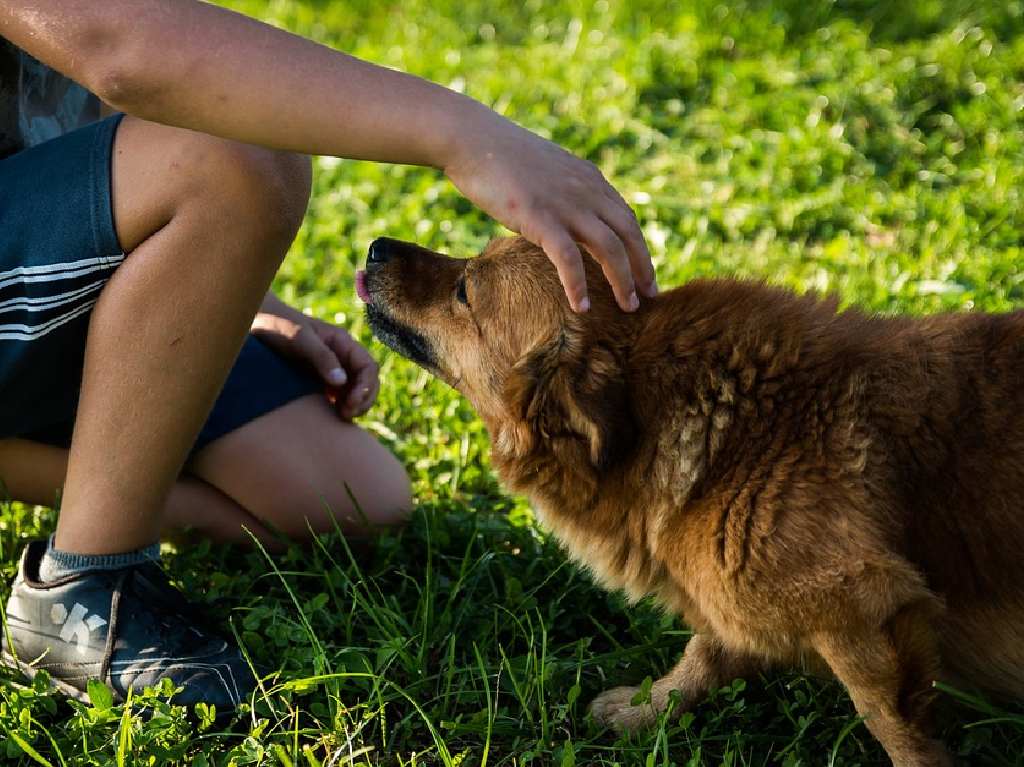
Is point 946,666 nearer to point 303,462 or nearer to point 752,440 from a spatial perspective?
point 752,440

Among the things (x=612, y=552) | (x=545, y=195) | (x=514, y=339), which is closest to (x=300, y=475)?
(x=514, y=339)

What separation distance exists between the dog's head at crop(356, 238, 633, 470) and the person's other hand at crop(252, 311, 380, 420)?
1.62 ft

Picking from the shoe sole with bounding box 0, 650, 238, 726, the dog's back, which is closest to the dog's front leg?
the dog's back

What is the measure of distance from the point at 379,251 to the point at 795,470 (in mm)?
1233

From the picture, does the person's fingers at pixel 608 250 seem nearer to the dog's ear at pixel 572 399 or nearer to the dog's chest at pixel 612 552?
the dog's ear at pixel 572 399

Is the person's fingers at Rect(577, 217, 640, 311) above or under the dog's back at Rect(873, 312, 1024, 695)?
above

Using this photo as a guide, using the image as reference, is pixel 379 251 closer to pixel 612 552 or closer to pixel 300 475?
pixel 300 475

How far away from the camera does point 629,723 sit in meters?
2.64

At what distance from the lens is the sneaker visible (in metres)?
2.68

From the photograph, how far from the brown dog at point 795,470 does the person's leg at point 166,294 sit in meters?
0.62

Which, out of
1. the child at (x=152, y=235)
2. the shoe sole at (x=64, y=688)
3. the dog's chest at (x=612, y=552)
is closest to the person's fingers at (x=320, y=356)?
the child at (x=152, y=235)

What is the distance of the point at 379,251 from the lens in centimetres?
296

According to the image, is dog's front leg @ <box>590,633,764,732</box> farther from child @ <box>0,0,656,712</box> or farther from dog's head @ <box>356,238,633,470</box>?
child @ <box>0,0,656,712</box>

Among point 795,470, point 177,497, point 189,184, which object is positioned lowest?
point 177,497
